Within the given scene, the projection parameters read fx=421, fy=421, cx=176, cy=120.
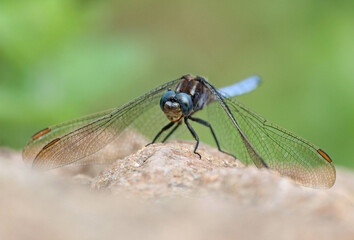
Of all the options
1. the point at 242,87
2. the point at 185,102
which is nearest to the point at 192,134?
the point at 185,102

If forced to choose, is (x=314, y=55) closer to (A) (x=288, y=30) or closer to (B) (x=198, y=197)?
(A) (x=288, y=30)

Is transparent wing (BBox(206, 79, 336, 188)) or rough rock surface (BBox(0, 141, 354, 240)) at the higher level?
transparent wing (BBox(206, 79, 336, 188))

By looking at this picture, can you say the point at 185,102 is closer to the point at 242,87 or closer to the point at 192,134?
the point at 192,134

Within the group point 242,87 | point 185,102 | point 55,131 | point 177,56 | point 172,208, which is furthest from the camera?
point 177,56

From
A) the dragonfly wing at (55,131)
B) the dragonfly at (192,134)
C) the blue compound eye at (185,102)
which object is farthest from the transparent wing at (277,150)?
the dragonfly wing at (55,131)

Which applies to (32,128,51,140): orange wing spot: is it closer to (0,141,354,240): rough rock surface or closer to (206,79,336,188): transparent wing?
(0,141,354,240): rough rock surface

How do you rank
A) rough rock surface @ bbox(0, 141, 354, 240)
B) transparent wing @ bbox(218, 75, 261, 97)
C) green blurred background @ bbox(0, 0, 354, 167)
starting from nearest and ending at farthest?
1. rough rock surface @ bbox(0, 141, 354, 240)
2. green blurred background @ bbox(0, 0, 354, 167)
3. transparent wing @ bbox(218, 75, 261, 97)

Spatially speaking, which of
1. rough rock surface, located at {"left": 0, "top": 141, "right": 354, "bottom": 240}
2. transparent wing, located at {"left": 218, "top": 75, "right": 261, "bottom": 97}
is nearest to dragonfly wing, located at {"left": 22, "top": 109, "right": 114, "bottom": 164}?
rough rock surface, located at {"left": 0, "top": 141, "right": 354, "bottom": 240}

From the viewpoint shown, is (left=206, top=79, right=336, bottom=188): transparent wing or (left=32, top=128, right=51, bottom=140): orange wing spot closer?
(left=206, top=79, right=336, bottom=188): transparent wing

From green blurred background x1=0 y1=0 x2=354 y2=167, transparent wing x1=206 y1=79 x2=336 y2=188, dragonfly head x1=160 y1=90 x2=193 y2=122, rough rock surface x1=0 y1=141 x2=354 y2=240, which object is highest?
green blurred background x1=0 y1=0 x2=354 y2=167
